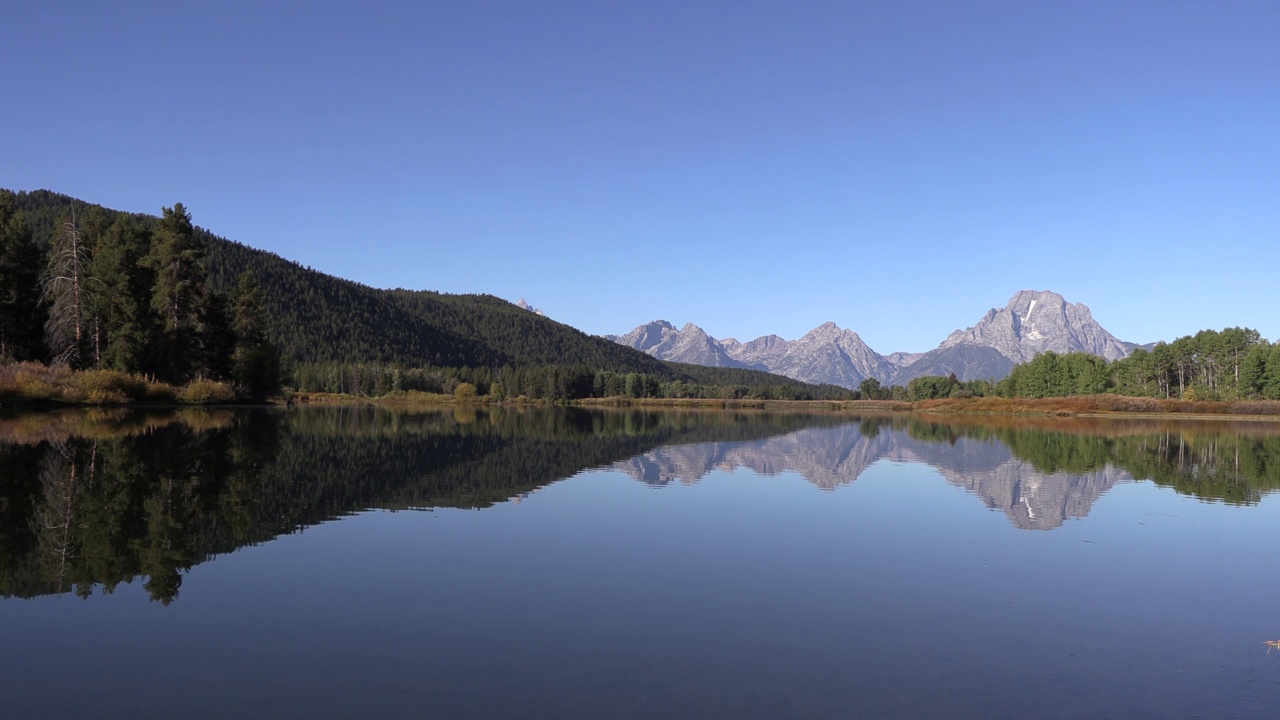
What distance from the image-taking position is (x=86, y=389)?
5600 centimetres

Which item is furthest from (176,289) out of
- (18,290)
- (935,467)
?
(935,467)

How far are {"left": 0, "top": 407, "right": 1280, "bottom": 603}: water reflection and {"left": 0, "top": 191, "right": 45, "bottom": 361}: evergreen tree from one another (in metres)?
17.7

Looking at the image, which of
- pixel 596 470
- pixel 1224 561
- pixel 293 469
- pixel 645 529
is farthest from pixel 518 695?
pixel 596 470

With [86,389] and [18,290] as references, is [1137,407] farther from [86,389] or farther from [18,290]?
[18,290]

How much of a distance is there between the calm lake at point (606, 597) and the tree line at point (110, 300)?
136 ft

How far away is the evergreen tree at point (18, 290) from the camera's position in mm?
60188

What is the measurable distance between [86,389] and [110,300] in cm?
936

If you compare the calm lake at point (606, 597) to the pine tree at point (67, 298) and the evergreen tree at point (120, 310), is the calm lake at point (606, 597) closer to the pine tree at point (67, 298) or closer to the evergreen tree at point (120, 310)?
the evergreen tree at point (120, 310)

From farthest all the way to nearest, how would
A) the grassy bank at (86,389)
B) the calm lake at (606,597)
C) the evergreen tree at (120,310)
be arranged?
the evergreen tree at (120,310)
the grassy bank at (86,389)
the calm lake at (606,597)

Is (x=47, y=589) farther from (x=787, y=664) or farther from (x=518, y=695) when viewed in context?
(x=787, y=664)

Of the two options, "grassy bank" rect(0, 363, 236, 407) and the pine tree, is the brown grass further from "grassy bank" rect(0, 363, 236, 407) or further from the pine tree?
the pine tree

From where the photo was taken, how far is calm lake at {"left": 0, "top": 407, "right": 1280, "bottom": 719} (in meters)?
8.28

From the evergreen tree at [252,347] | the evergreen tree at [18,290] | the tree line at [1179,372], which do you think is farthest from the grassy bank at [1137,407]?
the evergreen tree at [18,290]

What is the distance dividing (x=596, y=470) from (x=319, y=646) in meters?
22.8
